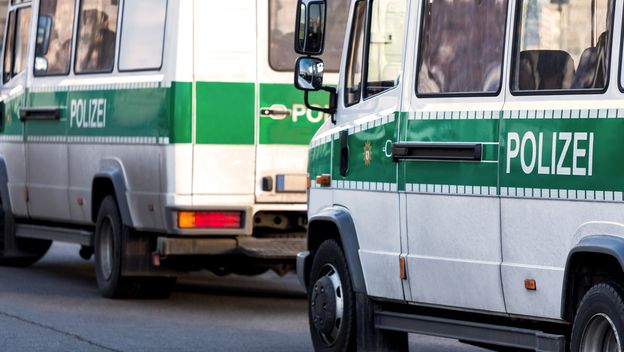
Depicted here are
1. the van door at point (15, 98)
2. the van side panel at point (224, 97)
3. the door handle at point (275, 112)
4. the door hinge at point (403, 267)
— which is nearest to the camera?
the door hinge at point (403, 267)

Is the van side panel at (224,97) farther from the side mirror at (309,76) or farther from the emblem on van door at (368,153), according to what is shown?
the emblem on van door at (368,153)

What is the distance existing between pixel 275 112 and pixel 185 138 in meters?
0.77

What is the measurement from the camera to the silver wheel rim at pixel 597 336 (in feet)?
24.0

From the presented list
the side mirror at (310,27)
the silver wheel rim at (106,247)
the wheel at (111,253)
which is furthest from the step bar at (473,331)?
the silver wheel rim at (106,247)

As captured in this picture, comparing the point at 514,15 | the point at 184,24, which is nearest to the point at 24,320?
the point at 184,24

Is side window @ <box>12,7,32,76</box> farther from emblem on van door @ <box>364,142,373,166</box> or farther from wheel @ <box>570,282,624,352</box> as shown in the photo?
wheel @ <box>570,282,624,352</box>

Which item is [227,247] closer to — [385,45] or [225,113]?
[225,113]

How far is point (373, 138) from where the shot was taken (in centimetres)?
933

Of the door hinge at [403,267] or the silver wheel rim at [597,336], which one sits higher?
the door hinge at [403,267]

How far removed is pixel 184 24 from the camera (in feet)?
41.8

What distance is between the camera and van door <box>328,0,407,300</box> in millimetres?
9047

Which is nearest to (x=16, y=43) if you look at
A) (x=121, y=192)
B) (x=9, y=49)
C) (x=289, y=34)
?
(x=9, y=49)

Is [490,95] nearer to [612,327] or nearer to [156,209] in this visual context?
[612,327]

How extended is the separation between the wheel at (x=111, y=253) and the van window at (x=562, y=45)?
6.41 metres
